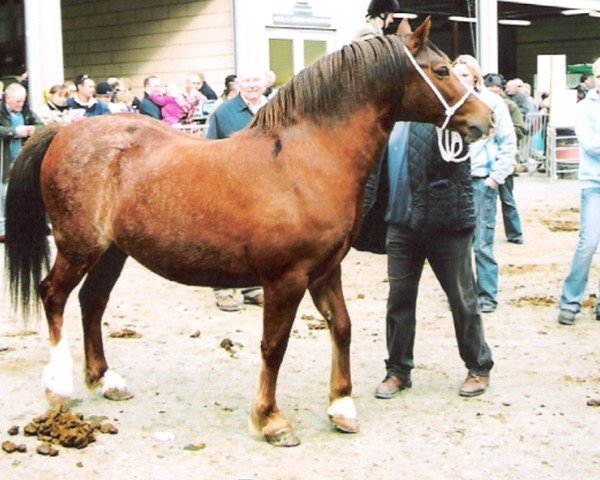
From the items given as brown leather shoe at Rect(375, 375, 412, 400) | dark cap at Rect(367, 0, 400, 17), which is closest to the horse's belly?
brown leather shoe at Rect(375, 375, 412, 400)

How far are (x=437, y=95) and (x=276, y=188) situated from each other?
0.95m

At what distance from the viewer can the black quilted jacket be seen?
5344 millimetres

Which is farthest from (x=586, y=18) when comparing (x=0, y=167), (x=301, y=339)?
(x=301, y=339)

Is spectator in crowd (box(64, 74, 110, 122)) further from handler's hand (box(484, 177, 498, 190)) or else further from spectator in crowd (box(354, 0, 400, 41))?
spectator in crowd (box(354, 0, 400, 41))

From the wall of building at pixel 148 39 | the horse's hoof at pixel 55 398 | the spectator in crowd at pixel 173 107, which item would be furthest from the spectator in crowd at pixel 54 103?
the horse's hoof at pixel 55 398

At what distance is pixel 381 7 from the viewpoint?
17.8 ft

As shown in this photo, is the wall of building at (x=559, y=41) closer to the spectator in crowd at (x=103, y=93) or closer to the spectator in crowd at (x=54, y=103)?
the spectator in crowd at (x=103, y=93)

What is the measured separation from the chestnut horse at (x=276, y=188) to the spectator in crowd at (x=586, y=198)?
268 cm

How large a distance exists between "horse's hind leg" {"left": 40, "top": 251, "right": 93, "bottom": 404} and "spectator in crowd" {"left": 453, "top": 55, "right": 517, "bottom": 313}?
12.1 feet

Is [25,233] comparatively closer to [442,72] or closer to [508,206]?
[442,72]

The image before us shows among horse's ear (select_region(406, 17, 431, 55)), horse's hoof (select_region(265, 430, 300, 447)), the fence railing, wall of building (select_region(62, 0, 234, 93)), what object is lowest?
horse's hoof (select_region(265, 430, 300, 447))

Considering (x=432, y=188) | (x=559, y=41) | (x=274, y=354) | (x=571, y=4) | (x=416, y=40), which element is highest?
Result: (x=571, y=4)

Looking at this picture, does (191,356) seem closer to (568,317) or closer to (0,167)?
(568,317)

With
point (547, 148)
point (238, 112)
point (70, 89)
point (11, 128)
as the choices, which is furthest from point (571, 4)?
point (238, 112)
